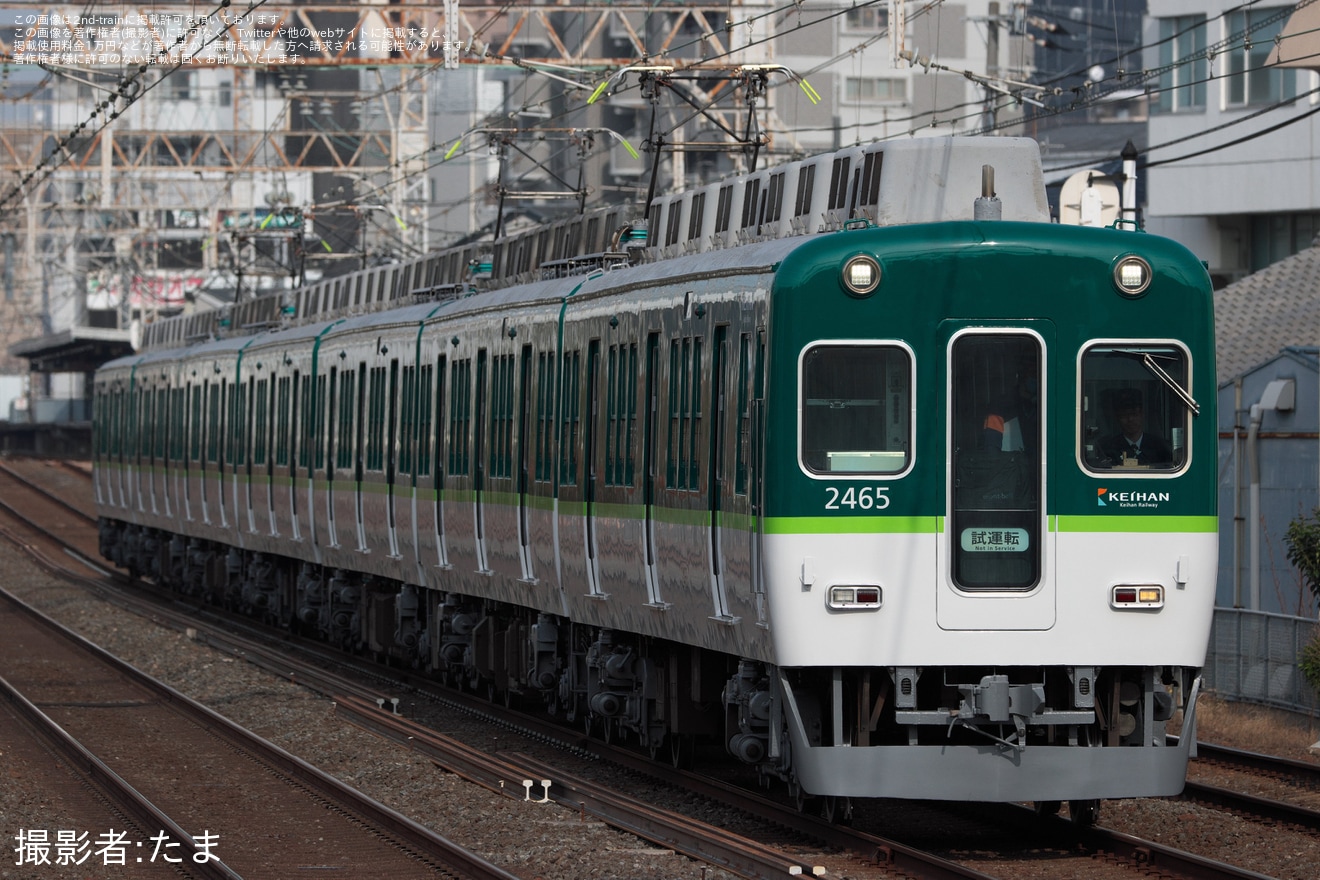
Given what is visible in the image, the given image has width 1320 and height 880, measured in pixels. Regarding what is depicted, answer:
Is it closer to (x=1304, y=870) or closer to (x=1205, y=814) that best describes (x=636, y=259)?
(x=1205, y=814)

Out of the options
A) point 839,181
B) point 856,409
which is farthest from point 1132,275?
point 839,181

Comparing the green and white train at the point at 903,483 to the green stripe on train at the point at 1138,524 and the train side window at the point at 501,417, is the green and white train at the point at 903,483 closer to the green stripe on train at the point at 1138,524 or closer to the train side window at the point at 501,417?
the green stripe on train at the point at 1138,524

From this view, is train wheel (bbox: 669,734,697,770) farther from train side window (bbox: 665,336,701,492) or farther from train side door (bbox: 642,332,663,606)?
train side window (bbox: 665,336,701,492)

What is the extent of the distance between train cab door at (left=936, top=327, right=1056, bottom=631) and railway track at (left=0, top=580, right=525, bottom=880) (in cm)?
265

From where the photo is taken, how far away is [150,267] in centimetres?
7150

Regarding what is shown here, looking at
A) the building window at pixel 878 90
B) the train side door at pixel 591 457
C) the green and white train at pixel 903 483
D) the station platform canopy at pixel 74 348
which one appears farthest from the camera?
the building window at pixel 878 90

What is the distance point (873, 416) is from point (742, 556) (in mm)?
1154

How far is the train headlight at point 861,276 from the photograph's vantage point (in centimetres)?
1146

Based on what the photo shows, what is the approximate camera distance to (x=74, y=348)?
6700cm

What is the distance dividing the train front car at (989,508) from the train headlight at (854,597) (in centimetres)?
1

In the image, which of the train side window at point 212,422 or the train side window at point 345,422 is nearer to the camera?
the train side window at point 345,422

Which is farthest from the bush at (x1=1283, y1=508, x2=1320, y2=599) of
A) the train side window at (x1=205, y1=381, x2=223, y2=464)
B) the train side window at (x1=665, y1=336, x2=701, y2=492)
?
the train side window at (x1=205, y1=381, x2=223, y2=464)

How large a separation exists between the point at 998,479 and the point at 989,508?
150 millimetres

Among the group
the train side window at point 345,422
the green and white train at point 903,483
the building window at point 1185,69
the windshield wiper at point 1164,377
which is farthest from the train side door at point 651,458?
the building window at point 1185,69
